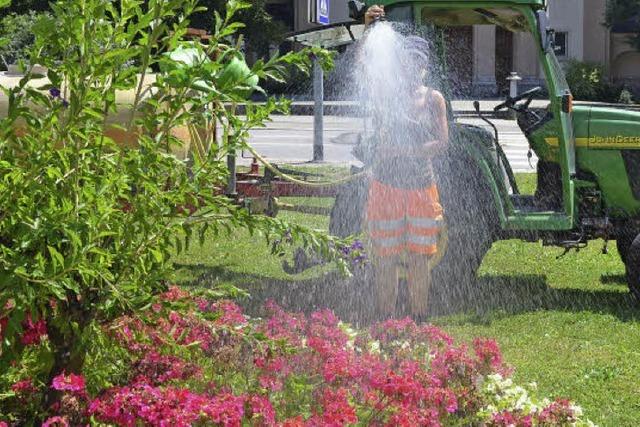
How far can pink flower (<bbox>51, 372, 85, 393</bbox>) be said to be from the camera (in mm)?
3389

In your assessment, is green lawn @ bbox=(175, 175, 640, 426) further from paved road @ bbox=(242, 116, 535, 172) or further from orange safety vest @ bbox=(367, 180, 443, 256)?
paved road @ bbox=(242, 116, 535, 172)

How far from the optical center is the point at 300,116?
105 ft

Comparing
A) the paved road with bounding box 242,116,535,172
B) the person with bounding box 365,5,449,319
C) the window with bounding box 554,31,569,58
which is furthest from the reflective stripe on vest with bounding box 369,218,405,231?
the window with bounding box 554,31,569,58

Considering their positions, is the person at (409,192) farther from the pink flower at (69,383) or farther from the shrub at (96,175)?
the pink flower at (69,383)

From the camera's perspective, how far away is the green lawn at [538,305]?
616 centimetres

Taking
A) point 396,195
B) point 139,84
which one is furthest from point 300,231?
point 396,195

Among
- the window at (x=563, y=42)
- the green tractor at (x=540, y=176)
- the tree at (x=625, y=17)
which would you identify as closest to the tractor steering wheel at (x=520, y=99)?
the green tractor at (x=540, y=176)

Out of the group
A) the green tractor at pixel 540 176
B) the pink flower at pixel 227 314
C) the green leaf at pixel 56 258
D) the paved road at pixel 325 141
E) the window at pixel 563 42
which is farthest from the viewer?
the window at pixel 563 42

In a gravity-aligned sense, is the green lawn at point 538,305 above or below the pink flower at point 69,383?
below

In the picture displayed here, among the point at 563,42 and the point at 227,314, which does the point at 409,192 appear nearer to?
the point at 227,314

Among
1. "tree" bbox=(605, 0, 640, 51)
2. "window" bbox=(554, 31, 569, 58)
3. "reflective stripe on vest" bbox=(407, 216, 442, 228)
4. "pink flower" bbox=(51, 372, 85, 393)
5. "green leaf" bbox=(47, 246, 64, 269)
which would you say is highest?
"tree" bbox=(605, 0, 640, 51)

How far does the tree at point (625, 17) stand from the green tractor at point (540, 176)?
3271 cm

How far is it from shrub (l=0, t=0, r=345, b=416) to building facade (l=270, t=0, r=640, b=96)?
110ft

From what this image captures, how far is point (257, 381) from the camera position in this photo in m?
3.94
